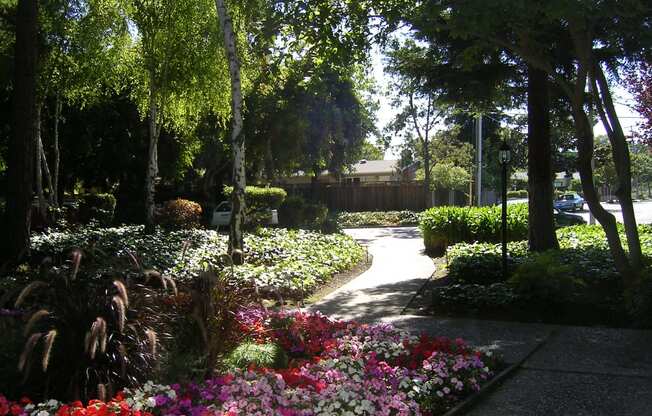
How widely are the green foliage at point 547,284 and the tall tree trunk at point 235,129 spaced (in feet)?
16.8

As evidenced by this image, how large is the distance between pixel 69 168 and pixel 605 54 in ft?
74.1

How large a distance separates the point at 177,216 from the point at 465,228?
8325 millimetres

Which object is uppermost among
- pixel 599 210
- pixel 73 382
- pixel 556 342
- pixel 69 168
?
pixel 69 168

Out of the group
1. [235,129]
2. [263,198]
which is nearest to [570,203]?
[263,198]

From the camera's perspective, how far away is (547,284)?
8.41 metres

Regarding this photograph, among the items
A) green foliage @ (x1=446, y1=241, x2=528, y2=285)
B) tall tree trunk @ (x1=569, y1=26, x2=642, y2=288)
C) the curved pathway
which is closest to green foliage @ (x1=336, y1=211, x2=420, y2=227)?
the curved pathway

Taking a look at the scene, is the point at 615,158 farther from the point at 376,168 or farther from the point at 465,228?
the point at 376,168

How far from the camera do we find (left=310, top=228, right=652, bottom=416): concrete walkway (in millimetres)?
4820

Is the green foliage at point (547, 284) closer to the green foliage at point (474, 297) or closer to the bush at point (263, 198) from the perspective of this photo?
the green foliage at point (474, 297)

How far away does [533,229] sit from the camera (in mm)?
13023

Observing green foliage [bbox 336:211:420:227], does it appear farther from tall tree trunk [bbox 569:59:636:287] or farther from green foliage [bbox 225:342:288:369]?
green foliage [bbox 225:342:288:369]

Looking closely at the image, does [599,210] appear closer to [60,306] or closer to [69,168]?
[60,306]

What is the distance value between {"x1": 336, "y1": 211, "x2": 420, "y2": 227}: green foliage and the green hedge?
14.2 meters

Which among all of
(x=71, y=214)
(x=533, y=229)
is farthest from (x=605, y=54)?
(x=71, y=214)
